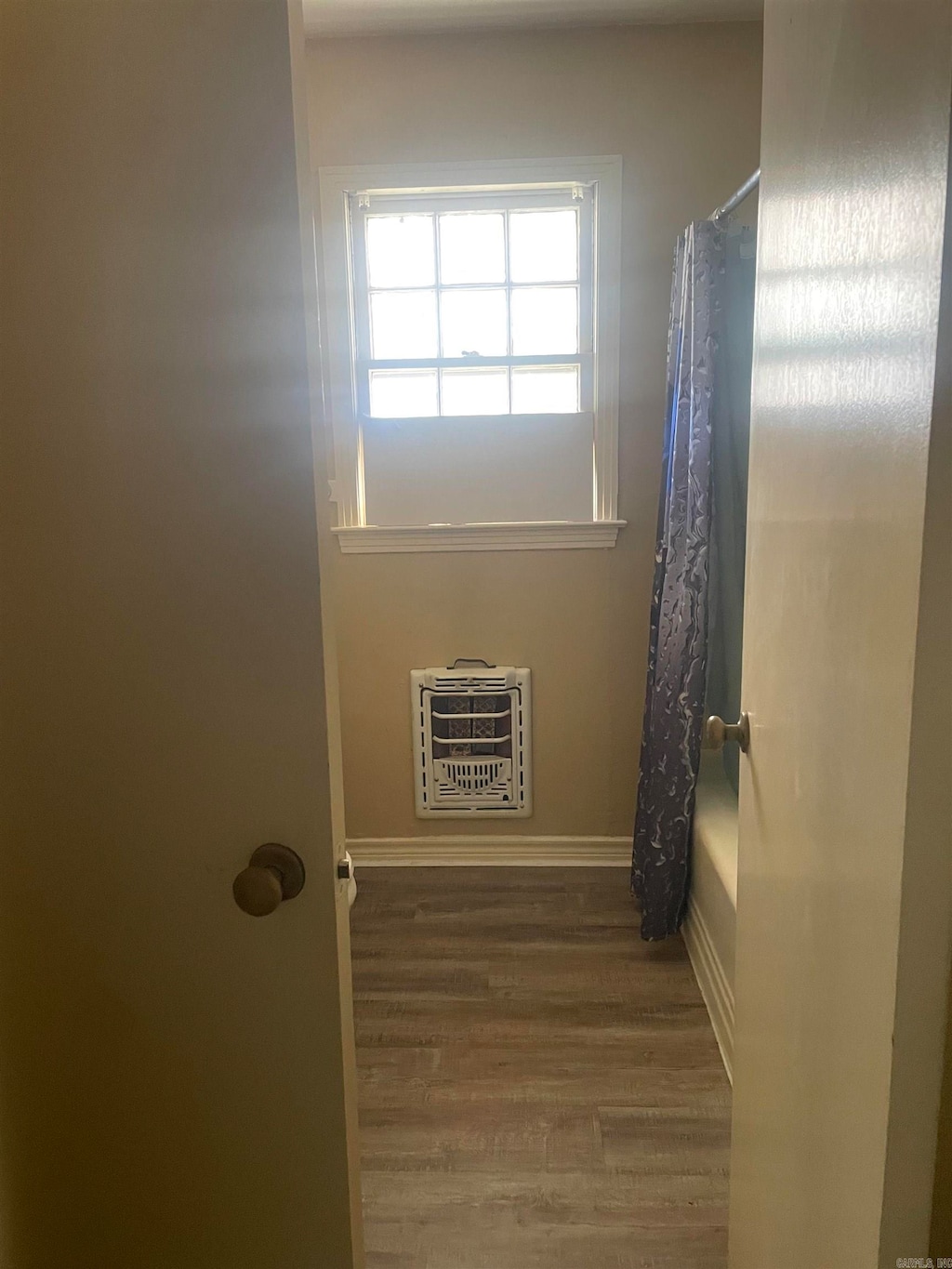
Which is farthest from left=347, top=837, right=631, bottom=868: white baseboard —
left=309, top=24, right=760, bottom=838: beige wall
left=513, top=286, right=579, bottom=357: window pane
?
left=513, top=286, right=579, bottom=357: window pane

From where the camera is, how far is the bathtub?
6.61 ft

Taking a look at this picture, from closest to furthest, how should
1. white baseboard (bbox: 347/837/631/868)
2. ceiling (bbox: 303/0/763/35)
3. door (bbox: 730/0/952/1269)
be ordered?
door (bbox: 730/0/952/1269), ceiling (bbox: 303/0/763/35), white baseboard (bbox: 347/837/631/868)

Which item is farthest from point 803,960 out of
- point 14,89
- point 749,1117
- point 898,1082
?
point 14,89

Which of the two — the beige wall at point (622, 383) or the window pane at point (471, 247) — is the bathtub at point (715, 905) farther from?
the window pane at point (471, 247)

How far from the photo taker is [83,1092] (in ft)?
2.99

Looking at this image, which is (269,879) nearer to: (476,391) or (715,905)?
(715,905)

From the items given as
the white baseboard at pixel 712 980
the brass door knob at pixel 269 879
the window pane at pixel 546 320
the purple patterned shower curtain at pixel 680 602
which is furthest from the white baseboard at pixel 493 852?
the brass door knob at pixel 269 879

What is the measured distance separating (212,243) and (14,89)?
22 centimetres

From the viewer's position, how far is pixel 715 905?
2174 mm

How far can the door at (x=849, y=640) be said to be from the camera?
0.63m

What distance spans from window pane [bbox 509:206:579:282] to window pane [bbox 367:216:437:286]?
28 cm

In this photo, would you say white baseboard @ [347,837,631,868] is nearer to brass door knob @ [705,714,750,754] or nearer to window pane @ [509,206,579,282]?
brass door knob @ [705,714,750,754]

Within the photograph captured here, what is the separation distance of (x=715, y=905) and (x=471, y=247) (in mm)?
2193

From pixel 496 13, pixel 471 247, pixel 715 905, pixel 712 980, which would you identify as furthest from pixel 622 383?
pixel 712 980
